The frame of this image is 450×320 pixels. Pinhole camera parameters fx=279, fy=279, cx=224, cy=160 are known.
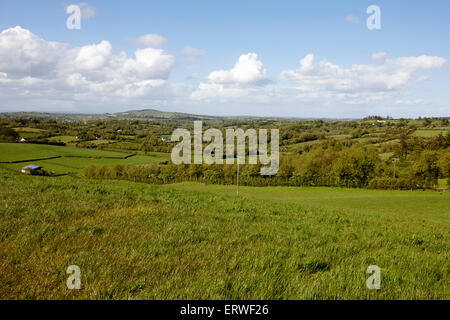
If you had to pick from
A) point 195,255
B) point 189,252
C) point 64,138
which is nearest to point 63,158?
point 64,138

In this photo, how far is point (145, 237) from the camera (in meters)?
5.70

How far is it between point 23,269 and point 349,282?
4.82m

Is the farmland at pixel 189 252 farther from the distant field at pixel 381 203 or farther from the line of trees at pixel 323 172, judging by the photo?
the line of trees at pixel 323 172

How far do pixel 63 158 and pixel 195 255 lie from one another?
108m

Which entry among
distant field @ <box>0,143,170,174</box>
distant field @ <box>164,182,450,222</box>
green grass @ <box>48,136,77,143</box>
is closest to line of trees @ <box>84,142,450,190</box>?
distant field @ <box>0,143,170,174</box>

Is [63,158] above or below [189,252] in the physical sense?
below

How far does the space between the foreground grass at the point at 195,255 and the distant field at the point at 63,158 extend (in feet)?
284

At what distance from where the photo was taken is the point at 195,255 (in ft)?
16.3

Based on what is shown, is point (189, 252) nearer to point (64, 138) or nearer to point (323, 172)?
point (323, 172)

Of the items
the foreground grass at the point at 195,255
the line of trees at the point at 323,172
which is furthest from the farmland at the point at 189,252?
the line of trees at the point at 323,172

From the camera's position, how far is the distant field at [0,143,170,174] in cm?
8626

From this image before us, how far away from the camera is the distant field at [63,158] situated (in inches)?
3396
